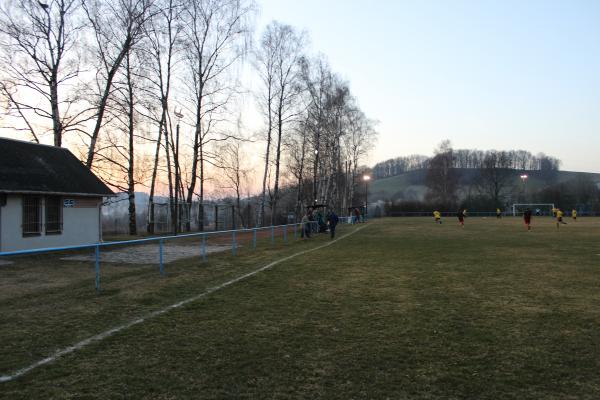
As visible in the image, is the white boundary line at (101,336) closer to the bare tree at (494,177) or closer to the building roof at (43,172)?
the building roof at (43,172)

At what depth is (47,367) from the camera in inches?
183

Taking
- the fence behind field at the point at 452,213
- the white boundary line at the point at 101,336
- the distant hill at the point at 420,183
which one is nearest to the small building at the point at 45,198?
the white boundary line at the point at 101,336

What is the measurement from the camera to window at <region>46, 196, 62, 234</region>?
17891mm

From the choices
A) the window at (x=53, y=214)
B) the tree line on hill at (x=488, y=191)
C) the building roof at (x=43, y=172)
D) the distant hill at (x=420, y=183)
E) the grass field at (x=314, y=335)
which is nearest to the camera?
the grass field at (x=314, y=335)

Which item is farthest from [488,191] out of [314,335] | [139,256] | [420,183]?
[314,335]

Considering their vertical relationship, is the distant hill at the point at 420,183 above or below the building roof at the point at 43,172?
above

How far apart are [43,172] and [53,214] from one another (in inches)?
74.0

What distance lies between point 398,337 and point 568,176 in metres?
145

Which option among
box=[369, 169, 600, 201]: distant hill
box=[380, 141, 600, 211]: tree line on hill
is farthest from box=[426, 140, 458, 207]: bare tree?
box=[369, 169, 600, 201]: distant hill

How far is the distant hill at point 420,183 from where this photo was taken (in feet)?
369

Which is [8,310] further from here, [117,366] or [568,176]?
[568,176]

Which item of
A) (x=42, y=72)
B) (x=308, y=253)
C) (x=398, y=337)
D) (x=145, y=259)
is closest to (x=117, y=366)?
(x=398, y=337)

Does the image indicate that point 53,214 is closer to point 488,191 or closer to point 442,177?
point 442,177

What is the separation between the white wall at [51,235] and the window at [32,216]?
0.16 m
